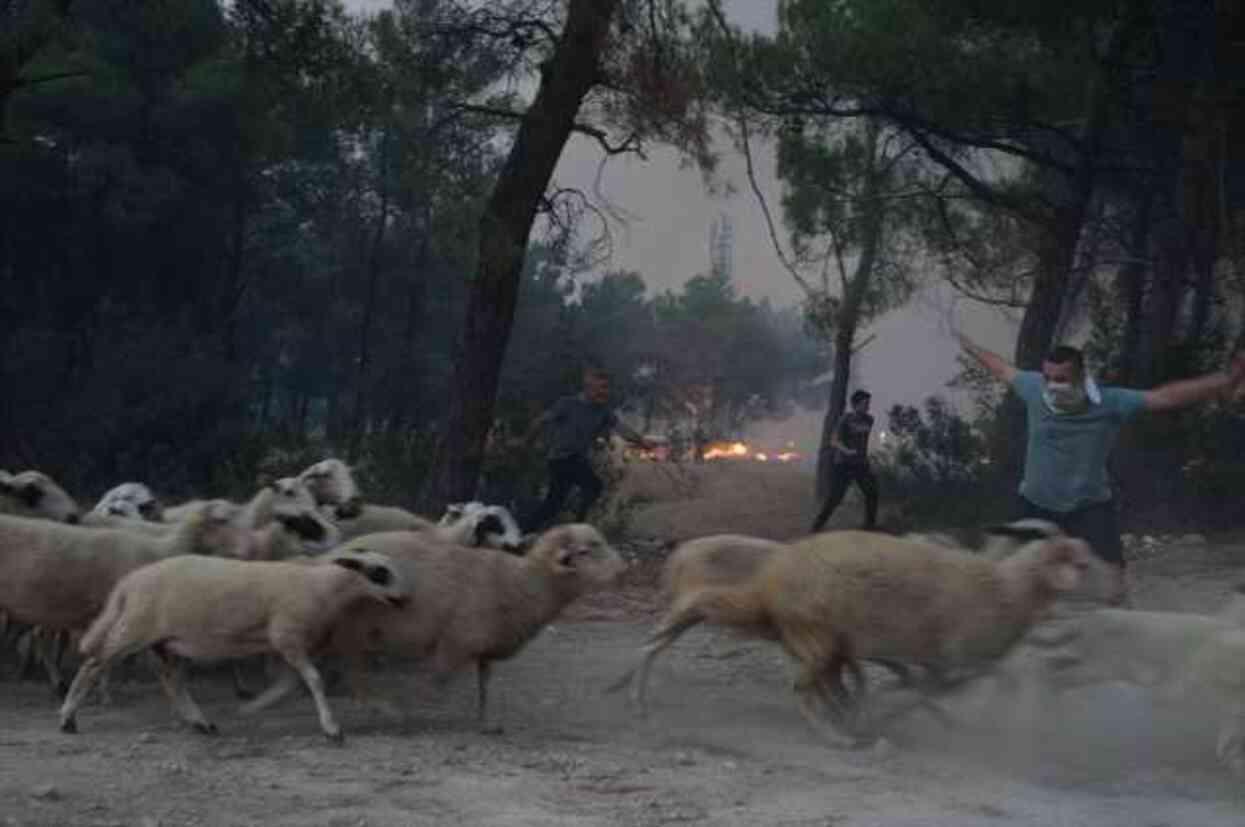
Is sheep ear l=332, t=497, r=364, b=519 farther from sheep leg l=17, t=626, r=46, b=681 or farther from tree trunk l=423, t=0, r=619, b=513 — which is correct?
tree trunk l=423, t=0, r=619, b=513

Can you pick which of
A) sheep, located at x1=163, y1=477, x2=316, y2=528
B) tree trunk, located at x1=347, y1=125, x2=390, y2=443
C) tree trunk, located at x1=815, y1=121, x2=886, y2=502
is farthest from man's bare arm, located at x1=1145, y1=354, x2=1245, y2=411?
tree trunk, located at x1=347, y1=125, x2=390, y2=443

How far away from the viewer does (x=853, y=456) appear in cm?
2123

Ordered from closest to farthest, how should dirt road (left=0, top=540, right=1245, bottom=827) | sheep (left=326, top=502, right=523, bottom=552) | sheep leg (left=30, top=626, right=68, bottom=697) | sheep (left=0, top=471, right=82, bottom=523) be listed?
dirt road (left=0, top=540, right=1245, bottom=827) < sheep leg (left=30, top=626, right=68, bottom=697) < sheep (left=0, top=471, right=82, bottom=523) < sheep (left=326, top=502, right=523, bottom=552)

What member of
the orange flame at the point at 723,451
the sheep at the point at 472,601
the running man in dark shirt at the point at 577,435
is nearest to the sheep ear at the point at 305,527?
the sheep at the point at 472,601

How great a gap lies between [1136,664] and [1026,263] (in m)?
18.3

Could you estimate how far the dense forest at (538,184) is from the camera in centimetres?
1820

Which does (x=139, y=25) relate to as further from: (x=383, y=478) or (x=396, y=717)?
(x=396, y=717)

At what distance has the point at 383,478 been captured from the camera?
1912cm

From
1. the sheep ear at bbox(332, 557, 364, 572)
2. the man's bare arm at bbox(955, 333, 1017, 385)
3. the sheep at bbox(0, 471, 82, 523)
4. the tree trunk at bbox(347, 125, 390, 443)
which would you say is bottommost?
the sheep ear at bbox(332, 557, 364, 572)

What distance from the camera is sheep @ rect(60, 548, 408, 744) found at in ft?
27.6

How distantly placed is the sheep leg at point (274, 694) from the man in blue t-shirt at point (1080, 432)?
411 cm

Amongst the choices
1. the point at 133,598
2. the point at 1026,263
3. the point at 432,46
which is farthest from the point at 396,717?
the point at 1026,263

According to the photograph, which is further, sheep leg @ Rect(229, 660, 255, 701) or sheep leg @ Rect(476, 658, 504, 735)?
sheep leg @ Rect(229, 660, 255, 701)

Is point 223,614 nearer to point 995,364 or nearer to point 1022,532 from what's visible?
point 1022,532
